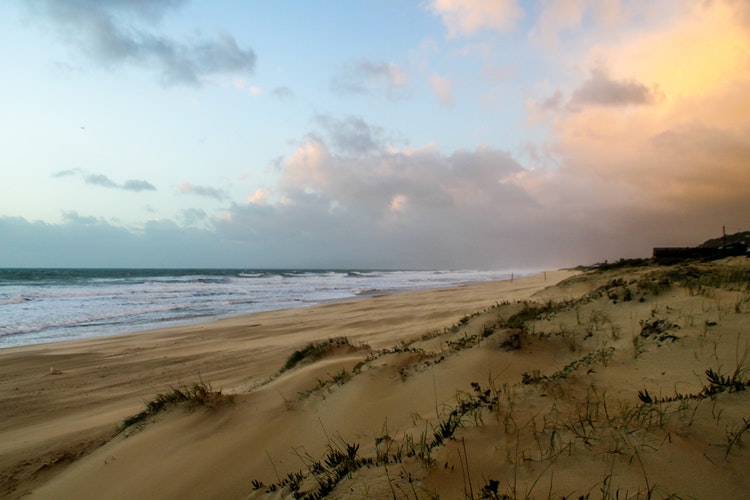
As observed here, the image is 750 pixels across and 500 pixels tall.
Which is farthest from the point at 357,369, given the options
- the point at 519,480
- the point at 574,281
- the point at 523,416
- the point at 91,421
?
the point at 574,281

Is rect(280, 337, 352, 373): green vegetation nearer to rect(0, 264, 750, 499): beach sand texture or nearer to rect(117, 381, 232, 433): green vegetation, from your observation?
rect(0, 264, 750, 499): beach sand texture

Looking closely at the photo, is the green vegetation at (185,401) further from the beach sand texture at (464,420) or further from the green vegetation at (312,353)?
the green vegetation at (312,353)

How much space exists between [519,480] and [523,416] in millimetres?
716

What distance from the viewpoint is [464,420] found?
9.16 ft

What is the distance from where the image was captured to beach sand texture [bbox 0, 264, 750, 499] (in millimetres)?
2051

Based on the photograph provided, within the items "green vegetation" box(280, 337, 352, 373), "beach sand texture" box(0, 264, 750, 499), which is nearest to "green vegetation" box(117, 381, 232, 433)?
"beach sand texture" box(0, 264, 750, 499)

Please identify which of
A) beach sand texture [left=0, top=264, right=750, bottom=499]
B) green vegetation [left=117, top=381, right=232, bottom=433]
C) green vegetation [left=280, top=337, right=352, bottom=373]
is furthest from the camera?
green vegetation [left=280, top=337, right=352, bottom=373]

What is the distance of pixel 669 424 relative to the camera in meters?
2.16

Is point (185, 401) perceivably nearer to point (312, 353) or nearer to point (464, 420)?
point (312, 353)

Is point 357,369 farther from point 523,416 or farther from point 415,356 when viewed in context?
point 523,416

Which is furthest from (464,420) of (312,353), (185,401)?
(312,353)

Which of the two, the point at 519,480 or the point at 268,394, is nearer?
the point at 519,480

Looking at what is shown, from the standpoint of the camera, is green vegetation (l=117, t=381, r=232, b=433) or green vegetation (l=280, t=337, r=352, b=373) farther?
green vegetation (l=280, t=337, r=352, b=373)

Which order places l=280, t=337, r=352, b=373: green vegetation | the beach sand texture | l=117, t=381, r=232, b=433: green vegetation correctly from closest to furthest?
the beach sand texture
l=117, t=381, r=232, b=433: green vegetation
l=280, t=337, r=352, b=373: green vegetation
